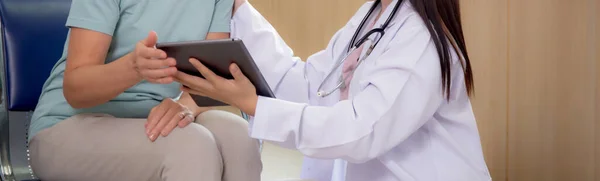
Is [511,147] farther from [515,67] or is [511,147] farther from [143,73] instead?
Result: [143,73]

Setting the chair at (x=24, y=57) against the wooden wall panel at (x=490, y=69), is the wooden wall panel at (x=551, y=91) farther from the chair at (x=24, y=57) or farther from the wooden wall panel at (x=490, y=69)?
the chair at (x=24, y=57)

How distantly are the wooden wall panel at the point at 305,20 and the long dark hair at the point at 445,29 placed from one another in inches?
68.0

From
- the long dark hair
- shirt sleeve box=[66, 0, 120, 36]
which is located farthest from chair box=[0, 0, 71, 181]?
the long dark hair

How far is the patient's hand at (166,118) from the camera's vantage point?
1.22 meters

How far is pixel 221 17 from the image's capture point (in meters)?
1.48

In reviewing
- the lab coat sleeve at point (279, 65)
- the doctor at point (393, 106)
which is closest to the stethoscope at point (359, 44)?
the doctor at point (393, 106)

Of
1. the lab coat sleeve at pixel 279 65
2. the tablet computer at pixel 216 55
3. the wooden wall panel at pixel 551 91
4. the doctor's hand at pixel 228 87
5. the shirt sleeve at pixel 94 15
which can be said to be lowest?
the wooden wall panel at pixel 551 91

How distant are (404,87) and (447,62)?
0.28 ft

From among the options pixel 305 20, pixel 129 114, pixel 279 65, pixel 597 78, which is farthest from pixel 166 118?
pixel 305 20

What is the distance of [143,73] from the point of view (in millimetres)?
1183

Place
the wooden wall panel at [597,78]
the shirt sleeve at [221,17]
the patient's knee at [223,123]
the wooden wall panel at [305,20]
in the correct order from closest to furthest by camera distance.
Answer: the patient's knee at [223,123]
the shirt sleeve at [221,17]
the wooden wall panel at [597,78]
the wooden wall panel at [305,20]

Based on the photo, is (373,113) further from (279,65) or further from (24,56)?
(24,56)

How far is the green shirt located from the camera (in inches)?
51.7

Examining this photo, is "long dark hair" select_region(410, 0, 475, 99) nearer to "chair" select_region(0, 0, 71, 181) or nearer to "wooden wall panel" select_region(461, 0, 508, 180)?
"chair" select_region(0, 0, 71, 181)
